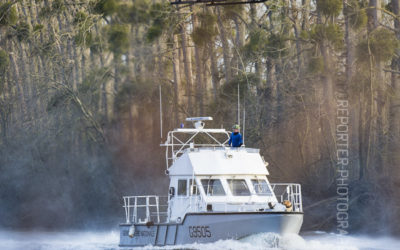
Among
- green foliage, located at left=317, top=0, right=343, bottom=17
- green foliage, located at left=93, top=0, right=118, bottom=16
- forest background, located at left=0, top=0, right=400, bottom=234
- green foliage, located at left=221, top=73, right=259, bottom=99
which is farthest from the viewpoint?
green foliage, located at left=93, top=0, right=118, bottom=16

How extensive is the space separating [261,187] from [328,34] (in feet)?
48.9

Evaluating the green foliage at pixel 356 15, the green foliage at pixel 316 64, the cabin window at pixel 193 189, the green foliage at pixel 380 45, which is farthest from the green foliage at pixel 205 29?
the cabin window at pixel 193 189

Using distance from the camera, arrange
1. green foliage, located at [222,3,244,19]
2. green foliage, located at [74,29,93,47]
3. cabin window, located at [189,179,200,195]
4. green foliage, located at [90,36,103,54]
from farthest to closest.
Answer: green foliage, located at [90,36,103,54] → green foliage, located at [74,29,93,47] → green foliage, located at [222,3,244,19] → cabin window, located at [189,179,200,195]

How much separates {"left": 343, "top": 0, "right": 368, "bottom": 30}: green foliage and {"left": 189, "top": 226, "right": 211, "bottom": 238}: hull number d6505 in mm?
17815

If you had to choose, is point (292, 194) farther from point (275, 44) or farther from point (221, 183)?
point (275, 44)

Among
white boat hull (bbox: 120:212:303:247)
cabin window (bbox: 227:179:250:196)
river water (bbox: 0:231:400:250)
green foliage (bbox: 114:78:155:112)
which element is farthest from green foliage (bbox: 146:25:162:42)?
white boat hull (bbox: 120:212:303:247)

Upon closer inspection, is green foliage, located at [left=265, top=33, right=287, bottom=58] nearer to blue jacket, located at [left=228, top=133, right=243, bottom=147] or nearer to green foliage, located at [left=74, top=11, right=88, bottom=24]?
green foliage, located at [left=74, top=11, right=88, bottom=24]

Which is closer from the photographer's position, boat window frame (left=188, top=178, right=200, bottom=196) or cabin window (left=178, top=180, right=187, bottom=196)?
boat window frame (left=188, top=178, right=200, bottom=196)

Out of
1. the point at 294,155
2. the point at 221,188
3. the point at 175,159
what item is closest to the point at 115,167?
the point at 294,155

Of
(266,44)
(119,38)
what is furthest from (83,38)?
(266,44)

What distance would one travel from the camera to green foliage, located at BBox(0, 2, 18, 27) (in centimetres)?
4978

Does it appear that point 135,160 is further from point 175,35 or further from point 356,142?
point 356,142

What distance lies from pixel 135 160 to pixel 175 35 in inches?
286

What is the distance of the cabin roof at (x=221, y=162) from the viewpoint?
26000 mm
